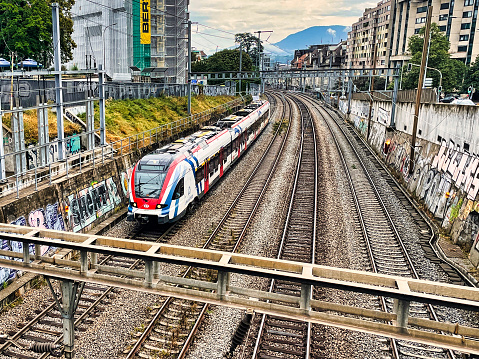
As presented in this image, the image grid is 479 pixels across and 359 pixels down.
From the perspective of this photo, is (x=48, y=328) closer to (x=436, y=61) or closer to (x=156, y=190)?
(x=156, y=190)

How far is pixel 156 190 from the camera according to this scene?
16.5 meters

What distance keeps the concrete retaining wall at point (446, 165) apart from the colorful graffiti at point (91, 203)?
14.2 metres

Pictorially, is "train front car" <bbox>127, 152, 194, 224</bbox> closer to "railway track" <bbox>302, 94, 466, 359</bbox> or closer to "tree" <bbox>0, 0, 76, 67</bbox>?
"railway track" <bbox>302, 94, 466, 359</bbox>

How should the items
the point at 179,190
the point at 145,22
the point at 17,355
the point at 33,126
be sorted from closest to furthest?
the point at 17,355, the point at 179,190, the point at 33,126, the point at 145,22

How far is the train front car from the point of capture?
1645cm

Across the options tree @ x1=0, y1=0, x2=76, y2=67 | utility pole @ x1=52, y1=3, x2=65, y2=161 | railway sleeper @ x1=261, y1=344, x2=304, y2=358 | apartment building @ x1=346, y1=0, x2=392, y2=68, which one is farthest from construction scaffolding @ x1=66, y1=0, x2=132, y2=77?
railway sleeper @ x1=261, y1=344, x2=304, y2=358

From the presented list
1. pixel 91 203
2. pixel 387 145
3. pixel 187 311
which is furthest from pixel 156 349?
pixel 387 145

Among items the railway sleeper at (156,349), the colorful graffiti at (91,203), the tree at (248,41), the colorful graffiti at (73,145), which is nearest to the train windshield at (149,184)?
the colorful graffiti at (91,203)

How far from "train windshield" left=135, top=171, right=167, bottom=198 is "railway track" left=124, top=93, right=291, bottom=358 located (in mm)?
2705

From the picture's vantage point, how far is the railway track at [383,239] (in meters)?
10.1

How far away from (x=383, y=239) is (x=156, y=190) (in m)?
9.00

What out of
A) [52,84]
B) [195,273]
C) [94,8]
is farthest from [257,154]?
[94,8]

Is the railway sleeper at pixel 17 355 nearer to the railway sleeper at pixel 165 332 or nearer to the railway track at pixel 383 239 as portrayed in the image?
the railway sleeper at pixel 165 332

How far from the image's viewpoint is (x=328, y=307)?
686 centimetres
